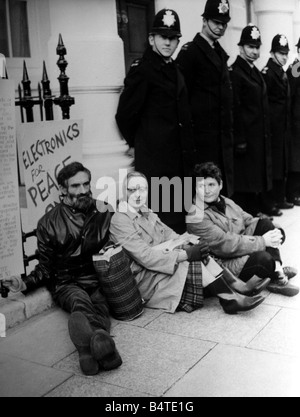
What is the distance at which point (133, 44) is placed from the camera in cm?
622

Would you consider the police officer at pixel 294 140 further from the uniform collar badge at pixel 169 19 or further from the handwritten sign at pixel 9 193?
the handwritten sign at pixel 9 193

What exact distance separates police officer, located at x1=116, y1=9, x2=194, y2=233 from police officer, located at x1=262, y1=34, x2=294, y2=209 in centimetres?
214

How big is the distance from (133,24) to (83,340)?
396 centimetres

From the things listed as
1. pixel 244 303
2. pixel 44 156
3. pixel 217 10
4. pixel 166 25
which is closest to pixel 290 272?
pixel 244 303

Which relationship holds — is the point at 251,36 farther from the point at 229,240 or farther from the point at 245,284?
the point at 245,284

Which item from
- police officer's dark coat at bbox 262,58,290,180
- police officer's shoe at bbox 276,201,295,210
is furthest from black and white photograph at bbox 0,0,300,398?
police officer's shoe at bbox 276,201,295,210

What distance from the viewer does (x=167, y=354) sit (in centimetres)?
331

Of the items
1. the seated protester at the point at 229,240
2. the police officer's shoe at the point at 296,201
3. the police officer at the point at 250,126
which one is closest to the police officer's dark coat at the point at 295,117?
the police officer's shoe at the point at 296,201

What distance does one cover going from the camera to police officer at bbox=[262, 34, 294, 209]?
6605 millimetres

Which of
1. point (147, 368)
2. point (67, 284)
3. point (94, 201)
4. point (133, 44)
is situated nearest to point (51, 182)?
point (94, 201)

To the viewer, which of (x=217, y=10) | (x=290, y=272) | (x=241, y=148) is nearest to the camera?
(x=290, y=272)

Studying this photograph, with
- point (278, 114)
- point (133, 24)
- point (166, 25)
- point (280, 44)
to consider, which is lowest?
point (278, 114)

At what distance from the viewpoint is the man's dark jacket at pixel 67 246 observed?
379 centimetres
